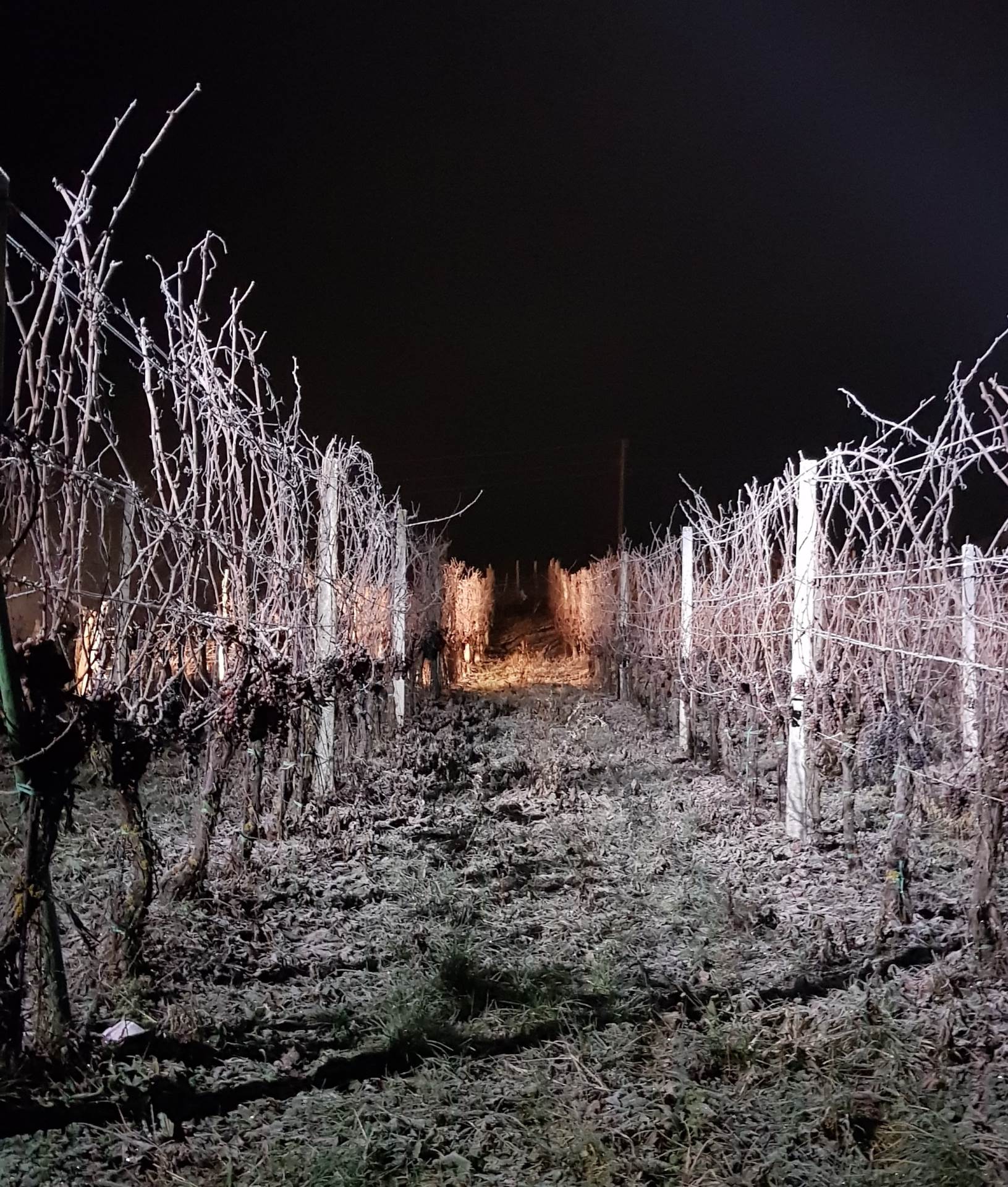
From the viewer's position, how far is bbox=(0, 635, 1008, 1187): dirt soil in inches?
87.4

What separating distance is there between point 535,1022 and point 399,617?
21.1 feet

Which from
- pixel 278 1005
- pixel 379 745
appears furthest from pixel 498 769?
pixel 278 1005

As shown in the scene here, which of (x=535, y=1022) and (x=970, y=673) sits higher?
(x=970, y=673)

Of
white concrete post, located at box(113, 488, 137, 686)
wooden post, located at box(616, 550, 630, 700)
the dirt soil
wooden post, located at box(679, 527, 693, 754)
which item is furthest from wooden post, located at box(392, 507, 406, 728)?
white concrete post, located at box(113, 488, 137, 686)

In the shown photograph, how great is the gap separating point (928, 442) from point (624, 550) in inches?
352

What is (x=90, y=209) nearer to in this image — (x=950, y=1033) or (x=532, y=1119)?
(x=532, y=1119)

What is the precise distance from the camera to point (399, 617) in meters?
9.16

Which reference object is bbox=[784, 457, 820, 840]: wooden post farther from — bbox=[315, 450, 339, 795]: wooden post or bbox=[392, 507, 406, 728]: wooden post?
bbox=[392, 507, 406, 728]: wooden post

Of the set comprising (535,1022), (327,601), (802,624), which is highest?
(327,601)

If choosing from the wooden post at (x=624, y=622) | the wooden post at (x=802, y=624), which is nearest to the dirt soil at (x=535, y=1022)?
the wooden post at (x=802, y=624)

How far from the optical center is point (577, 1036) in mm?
2795

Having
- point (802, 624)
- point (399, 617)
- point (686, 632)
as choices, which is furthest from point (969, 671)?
point (399, 617)

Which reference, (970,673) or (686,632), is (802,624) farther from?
(686,632)

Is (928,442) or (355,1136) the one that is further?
(928,442)
